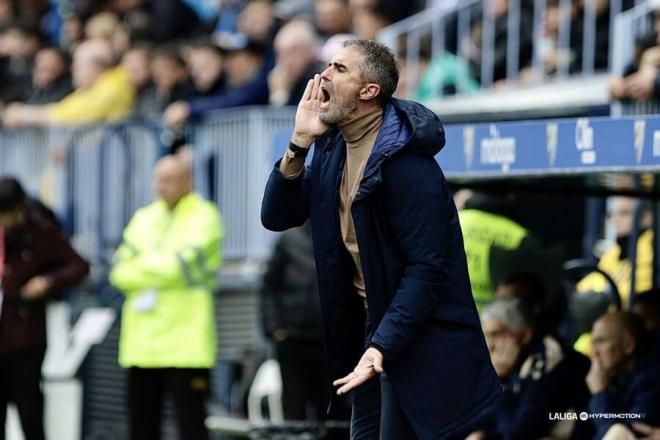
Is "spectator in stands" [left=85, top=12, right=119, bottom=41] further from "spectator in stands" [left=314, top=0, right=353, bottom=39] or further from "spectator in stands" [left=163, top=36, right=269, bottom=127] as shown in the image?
"spectator in stands" [left=163, top=36, right=269, bottom=127]

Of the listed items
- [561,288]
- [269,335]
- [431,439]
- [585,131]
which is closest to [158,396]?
[269,335]

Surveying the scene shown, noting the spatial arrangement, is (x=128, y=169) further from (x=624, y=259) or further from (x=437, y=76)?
(x=624, y=259)

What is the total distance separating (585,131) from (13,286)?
4.78m

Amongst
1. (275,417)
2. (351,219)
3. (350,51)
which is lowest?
(275,417)

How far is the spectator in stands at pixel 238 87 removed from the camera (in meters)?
14.1

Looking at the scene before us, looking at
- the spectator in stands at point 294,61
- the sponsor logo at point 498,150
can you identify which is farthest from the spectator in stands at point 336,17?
the sponsor logo at point 498,150

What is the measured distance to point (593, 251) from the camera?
1193cm

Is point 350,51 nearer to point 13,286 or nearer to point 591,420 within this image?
point 591,420

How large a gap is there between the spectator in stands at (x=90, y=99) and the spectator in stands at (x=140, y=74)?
71 mm

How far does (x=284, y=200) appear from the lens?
687cm

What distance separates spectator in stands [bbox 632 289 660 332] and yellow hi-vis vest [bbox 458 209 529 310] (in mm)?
1075

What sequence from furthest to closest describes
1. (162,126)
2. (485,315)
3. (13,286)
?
(162,126)
(13,286)
(485,315)

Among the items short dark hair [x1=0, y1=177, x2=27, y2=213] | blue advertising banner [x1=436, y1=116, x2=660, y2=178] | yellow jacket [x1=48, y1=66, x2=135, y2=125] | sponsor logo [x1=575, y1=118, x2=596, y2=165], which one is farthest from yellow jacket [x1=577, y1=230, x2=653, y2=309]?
yellow jacket [x1=48, y1=66, x2=135, y2=125]

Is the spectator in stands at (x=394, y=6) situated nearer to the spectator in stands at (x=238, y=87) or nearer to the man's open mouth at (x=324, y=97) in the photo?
the spectator in stands at (x=238, y=87)
